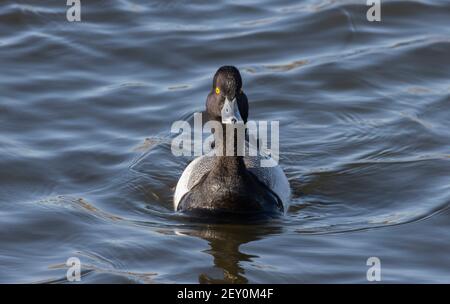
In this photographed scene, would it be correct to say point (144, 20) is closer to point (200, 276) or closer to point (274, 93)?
point (274, 93)

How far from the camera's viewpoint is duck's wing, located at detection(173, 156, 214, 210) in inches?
575

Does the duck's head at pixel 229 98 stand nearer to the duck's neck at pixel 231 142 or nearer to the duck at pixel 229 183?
the duck at pixel 229 183

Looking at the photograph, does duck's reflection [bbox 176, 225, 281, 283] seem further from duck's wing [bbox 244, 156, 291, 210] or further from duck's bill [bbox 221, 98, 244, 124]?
duck's bill [bbox 221, 98, 244, 124]

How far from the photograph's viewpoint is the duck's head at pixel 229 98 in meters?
13.2

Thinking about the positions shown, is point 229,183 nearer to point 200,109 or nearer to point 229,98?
point 229,98

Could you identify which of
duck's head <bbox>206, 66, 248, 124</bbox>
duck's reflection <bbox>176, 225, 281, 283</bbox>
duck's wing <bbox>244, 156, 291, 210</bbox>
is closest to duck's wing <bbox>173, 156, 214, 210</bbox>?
duck's wing <bbox>244, 156, 291, 210</bbox>

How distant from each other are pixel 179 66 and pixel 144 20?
2368mm

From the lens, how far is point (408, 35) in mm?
20953

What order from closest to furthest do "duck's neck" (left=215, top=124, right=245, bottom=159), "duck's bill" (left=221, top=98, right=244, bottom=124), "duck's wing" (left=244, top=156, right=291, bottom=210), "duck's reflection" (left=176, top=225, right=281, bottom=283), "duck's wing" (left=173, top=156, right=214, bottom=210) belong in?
"duck's reflection" (left=176, top=225, right=281, bottom=283)
"duck's bill" (left=221, top=98, right=244, bottom=124)
"duck's neck" (left=215, top=124, right=245, bottom=159)
"duck's wing" (left=244, top=156, right=291, bottom=210)
"duck's wing" (left=173, top=156, right=214, bottom=210)

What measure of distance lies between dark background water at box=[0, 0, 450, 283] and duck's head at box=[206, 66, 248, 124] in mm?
1434

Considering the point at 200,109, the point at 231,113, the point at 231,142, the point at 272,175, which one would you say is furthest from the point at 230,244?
the point at 200,109

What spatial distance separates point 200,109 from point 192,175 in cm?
327

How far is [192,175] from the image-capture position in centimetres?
1486
